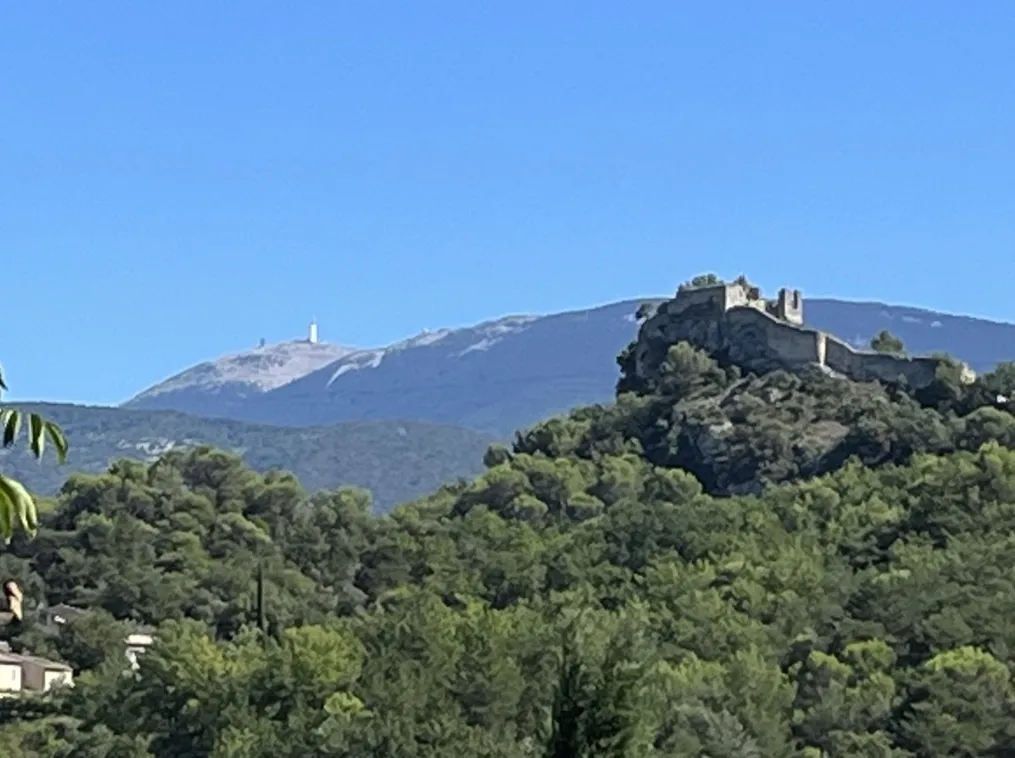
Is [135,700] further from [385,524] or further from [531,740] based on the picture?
[385,524]

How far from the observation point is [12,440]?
762 centimetres

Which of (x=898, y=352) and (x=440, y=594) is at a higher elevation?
(x=898, y=352)

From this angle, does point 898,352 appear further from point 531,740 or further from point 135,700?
point 531,740

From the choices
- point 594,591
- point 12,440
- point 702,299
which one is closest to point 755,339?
point 702,299

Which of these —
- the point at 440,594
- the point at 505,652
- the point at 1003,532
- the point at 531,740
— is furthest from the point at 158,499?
the point at 531,740

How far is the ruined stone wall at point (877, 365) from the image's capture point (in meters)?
105

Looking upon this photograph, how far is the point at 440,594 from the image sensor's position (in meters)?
83.2

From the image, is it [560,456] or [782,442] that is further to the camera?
[560,456]

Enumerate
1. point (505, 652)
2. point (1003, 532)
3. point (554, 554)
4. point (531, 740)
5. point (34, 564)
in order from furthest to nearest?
point (34, 564) < point (554, 554) < point (1003, 532) < point (505, 652) < point (531, 740)

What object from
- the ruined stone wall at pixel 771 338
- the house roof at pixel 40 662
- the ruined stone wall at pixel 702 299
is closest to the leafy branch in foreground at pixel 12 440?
the house roof at pixel 40 662

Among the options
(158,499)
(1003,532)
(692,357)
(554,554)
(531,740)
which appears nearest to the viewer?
(531,740)

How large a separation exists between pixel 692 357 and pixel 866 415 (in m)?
11.3

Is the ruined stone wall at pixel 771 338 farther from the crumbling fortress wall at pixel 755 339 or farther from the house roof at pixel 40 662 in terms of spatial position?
the house roof at pixel 40 662

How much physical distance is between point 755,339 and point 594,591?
33.1m
